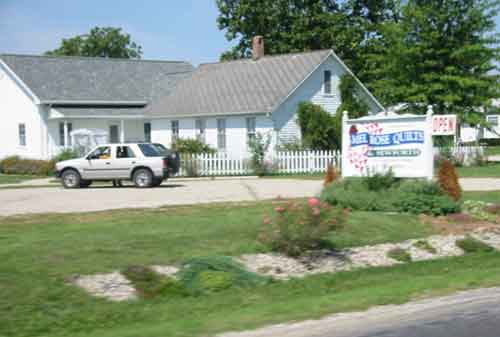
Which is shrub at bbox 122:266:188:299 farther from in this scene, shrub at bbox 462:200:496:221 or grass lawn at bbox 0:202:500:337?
shrub at bbox 462:200:496:221

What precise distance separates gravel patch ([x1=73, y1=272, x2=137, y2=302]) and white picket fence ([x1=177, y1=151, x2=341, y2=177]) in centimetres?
2381

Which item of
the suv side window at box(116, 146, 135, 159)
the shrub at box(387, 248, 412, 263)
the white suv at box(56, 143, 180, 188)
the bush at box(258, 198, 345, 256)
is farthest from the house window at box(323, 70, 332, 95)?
the bush at box(258, 198, 345, 256)

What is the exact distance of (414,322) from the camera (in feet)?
29.7

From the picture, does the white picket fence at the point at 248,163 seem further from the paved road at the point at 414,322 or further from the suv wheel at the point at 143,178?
the paved road at the point at 414,322

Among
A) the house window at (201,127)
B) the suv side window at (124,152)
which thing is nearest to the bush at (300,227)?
the suv side window at (124,152)

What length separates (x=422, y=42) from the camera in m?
41.4

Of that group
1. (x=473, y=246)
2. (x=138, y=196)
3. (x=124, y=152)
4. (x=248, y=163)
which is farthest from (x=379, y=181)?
(x=248, y=163)

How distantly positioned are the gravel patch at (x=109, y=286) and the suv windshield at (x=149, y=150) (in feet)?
55.1

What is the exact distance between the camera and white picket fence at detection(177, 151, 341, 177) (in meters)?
35.1

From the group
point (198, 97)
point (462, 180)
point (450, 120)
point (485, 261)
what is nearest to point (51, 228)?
point (485, 261)

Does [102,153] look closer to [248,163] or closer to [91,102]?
[248,163]

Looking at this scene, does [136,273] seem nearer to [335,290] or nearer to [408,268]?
[335,290]

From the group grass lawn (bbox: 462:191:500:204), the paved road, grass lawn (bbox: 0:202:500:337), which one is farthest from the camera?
grass lawn (bbox: 462:191:500:204)

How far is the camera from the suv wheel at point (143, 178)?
1089 inches
